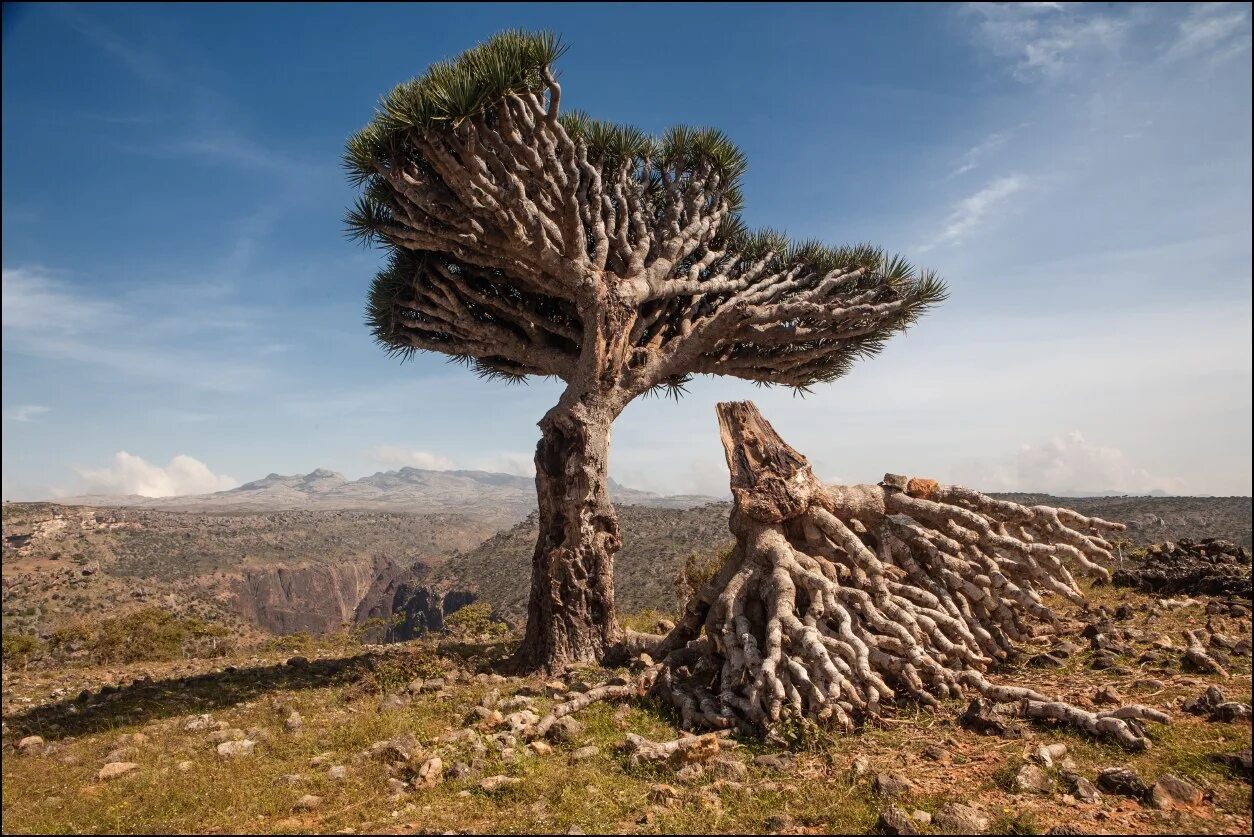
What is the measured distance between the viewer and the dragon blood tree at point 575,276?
8.91m

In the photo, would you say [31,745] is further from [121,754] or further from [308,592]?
[308,592]

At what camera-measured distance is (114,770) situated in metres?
5.18

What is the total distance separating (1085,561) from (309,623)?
6873 cm

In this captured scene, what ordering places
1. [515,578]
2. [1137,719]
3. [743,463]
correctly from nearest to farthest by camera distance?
[1137,719] → [743,463] → [515,578]

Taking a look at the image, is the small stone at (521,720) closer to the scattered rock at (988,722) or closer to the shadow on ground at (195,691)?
the shadow on ground at (195,691)

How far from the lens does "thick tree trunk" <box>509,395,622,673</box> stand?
9141 mm

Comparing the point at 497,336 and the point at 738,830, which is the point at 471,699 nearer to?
the point at 738,830

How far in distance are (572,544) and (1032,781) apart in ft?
19.9

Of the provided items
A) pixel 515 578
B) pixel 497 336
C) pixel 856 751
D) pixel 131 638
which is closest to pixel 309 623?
pixel 515 578

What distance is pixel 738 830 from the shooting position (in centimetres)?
419

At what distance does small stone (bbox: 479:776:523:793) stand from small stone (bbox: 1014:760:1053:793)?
141 inches

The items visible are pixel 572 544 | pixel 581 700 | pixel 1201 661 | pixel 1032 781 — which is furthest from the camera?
pixel 572 544

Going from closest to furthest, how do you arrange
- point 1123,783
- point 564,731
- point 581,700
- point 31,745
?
point 1123,783 → point 31,745 → point 564,731 → point 581,700

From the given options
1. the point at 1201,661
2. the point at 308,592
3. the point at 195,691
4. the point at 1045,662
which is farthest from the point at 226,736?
the point at 308,592
